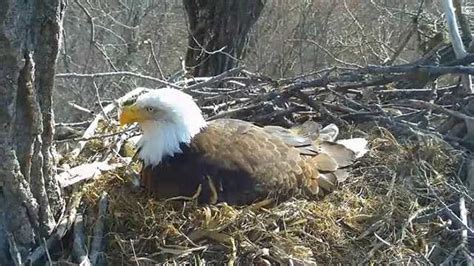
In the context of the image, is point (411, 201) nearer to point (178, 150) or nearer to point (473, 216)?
point (473, 216)

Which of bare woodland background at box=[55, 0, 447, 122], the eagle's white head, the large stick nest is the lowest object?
bare woodland background at box=[55, 0, 447, 122]

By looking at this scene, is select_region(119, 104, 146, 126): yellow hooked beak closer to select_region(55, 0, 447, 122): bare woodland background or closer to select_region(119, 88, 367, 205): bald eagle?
select_region(119, 88, 367, 205): bald eagle

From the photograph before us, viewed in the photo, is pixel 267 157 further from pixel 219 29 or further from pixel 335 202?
pixel 219 29

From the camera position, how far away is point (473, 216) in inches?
119

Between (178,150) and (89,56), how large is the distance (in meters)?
5.98

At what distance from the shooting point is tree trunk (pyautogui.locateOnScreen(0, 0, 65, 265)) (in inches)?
87.5

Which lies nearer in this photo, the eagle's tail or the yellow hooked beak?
the yellow hooked beak

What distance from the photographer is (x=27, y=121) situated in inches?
93.7

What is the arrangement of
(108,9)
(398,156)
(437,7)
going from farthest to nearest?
1. (108,9)
2. (437,7)
3. (398,156)

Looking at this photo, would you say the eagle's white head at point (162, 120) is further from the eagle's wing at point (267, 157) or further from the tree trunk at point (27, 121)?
the tree trunk at point (27, 121)

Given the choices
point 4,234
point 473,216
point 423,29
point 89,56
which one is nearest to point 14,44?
point 4,234

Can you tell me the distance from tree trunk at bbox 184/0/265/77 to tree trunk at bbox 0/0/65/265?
2491 millimetres

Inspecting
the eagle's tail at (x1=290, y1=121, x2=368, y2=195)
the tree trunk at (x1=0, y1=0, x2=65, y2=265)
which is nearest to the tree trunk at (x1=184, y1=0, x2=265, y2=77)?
the eagle's tail at (x1=290, y1=121, x2=368, y2=195)

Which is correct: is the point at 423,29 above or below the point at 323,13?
above
